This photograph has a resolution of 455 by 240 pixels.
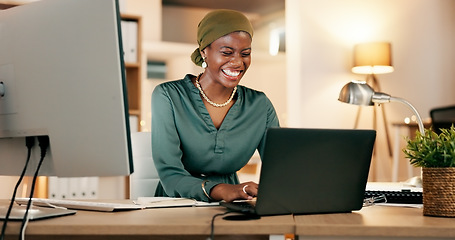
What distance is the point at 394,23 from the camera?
215 inches

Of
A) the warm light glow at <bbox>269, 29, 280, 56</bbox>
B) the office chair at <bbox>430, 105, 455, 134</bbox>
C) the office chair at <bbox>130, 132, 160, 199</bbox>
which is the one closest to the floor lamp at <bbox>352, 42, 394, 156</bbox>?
the office chair at <bbox>430, 105, 455, 134</bbox>

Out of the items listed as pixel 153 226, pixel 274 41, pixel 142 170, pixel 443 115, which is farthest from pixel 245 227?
pixel 274 41

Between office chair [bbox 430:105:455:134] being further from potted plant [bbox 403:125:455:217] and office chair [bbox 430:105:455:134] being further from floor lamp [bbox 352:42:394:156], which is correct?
potted plant [bbox 403:125:455:217]

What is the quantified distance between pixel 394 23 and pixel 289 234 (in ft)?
15.8

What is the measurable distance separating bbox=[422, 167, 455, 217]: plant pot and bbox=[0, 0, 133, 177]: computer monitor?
63cm

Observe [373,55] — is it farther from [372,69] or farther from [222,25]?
[222,25]

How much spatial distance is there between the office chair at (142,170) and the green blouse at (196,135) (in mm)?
334

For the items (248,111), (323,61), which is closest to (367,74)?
(323,61)

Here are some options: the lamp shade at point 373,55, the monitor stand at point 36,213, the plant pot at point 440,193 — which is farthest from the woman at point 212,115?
the lamp shade at point 373,55

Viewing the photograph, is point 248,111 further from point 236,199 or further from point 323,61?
point 323,61

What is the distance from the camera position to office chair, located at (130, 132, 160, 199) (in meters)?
2.02

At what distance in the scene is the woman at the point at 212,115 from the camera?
166 centimetres

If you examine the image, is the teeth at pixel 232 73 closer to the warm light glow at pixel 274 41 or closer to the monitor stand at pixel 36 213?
the monitor stand at pixel 36 213

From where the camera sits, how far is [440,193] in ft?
3.82
